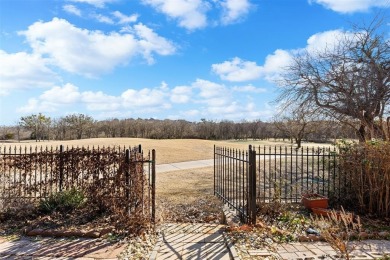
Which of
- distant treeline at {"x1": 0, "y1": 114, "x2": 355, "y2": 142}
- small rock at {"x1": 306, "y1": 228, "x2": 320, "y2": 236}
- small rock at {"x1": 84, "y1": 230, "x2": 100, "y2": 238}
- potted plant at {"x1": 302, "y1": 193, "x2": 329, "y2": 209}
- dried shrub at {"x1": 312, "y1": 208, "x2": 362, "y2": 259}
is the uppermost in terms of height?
distant treeline at {"x1": 0, "y1": 114, "x2": 355, "y2": 142}

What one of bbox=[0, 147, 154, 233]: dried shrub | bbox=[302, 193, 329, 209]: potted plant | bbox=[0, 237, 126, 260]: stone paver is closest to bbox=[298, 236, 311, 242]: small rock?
bbox=[302, 193, 329, 209]: potted plant

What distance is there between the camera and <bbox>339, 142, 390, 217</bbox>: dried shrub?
611cm

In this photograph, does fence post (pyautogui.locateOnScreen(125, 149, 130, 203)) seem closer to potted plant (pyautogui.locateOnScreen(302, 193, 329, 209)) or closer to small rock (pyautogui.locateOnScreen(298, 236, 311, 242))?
small rock (pyautogui.locateOnScreen(298, 236, 311, 242))

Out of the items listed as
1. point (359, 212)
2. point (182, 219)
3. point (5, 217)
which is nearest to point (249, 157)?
point (182, 219)

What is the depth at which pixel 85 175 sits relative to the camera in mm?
6156

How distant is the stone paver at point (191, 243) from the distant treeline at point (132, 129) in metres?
39.4

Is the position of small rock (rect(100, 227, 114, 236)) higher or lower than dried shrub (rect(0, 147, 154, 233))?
lower

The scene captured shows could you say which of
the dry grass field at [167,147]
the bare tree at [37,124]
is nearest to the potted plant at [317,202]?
the dry grass field at [167,147]

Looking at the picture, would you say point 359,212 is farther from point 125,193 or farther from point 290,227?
point 125,193

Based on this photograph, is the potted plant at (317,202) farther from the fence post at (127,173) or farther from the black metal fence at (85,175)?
the fence post at (127,173)

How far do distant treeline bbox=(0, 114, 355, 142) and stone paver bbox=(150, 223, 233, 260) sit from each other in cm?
3938

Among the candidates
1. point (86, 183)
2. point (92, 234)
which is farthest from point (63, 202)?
point (92, 234)

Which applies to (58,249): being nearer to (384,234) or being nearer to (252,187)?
(252,187)

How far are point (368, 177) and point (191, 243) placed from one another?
404cm
